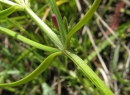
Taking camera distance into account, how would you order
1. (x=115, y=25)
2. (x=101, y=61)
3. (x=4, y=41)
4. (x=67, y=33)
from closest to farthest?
(x=67, y=33), (x=101, y=61), (x=115, y=25), (x=4, y=41)

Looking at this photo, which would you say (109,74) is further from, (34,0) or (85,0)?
(34,0)

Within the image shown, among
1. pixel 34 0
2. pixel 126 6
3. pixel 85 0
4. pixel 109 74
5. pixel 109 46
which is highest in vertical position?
pixel 34 0

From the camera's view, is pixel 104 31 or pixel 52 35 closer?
pixel 52 35

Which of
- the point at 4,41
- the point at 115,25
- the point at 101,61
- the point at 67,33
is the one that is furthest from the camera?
the point at 4,41

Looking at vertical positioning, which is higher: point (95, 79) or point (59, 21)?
point (59, 21)

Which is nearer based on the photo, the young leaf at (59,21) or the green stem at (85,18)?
the green stem at (85,18)

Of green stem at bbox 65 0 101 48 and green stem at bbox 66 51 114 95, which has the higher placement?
green stem at bbox 65 0 101 48

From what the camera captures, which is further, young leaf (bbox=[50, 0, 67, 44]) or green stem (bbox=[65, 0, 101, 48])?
young leaf (bbox=[50, 0, 67, 44])

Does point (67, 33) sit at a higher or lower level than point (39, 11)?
lower

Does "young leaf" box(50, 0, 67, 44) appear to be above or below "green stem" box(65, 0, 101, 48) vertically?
above

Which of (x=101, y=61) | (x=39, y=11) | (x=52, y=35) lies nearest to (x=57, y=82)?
(x=101, y=61)

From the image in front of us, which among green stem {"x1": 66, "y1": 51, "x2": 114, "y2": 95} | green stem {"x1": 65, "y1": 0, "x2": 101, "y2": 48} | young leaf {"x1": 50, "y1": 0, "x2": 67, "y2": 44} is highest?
young leaf {"x1": 50, "y1": 0, "x2": 67, "y2": 44}
